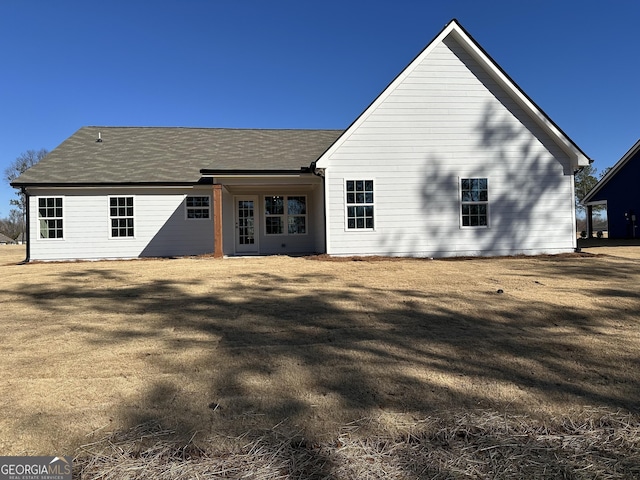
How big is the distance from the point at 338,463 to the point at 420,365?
1.64 meters

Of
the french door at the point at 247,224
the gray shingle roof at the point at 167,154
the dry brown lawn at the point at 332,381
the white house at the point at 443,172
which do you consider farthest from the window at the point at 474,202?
the french door at the point at 247,224

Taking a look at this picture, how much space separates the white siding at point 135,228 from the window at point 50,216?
16 cm

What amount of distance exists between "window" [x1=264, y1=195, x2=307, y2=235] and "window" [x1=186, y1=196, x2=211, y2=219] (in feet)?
7.28

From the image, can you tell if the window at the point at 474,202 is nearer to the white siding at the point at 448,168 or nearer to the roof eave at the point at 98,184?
the white siding at the point at 448,168

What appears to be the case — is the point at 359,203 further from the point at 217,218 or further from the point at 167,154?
the point at 167,154

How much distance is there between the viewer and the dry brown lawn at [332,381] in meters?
2.49

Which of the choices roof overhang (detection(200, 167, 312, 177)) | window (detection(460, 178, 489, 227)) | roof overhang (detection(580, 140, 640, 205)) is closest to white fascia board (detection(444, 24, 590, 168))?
window (detection(460, 178, 489, 227))

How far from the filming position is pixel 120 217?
14.9 meters

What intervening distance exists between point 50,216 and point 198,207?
5154 mm

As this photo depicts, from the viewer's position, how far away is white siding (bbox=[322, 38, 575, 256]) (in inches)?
503

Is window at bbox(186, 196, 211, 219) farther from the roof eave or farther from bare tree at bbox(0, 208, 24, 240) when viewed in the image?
bare tree at bbox(0, 208, 24, 240)

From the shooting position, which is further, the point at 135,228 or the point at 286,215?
the point at 286,215

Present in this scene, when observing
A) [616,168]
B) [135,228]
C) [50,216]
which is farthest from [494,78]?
[616,168]

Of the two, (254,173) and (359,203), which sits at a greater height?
(254,173)
